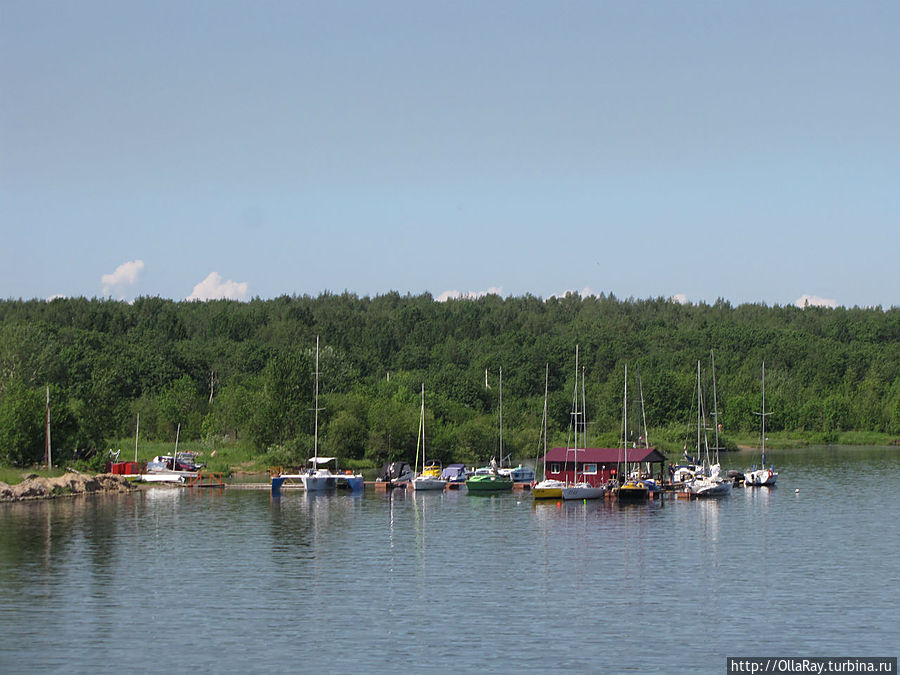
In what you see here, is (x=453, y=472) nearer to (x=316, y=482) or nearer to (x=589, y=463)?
(x=316, y=482)

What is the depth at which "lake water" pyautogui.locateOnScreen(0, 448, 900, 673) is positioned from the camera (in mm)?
39938

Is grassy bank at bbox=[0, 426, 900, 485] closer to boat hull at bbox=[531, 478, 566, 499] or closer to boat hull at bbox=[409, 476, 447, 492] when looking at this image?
boat hull at bbox=[409, 476, 447, 492]

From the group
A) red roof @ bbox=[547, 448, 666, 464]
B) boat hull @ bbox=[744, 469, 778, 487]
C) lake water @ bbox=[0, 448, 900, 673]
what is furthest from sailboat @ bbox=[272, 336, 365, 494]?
boat hull @ bbox=[744, 469, 778, 487]

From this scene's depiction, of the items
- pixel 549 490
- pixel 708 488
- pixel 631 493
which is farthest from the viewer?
pixel 708 488

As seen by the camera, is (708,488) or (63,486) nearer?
(63,486)

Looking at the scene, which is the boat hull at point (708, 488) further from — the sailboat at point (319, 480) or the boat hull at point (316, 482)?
the boat hull at point (316, 482)

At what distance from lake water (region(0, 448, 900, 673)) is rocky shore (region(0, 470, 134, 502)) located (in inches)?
197

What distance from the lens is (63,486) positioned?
330 ft

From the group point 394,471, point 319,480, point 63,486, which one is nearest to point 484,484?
point 394,471

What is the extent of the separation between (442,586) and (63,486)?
5978 centimetres

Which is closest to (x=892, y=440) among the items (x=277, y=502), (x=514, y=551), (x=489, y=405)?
(x=489, y=405)

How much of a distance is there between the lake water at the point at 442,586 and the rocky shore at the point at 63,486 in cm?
500

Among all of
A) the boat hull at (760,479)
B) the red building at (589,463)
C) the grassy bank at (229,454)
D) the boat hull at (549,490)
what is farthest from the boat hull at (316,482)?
the boat hull at (760,479)

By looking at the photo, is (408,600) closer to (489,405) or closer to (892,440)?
(489,405)
